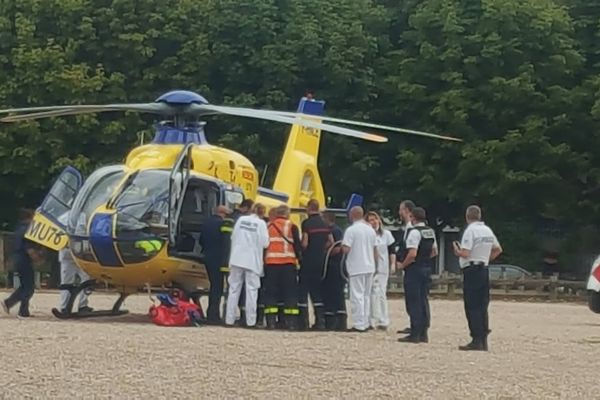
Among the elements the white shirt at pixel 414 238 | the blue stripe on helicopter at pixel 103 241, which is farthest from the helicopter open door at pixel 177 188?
the white shirt at pixel 414 238

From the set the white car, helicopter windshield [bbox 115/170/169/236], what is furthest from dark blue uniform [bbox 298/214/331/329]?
the white car

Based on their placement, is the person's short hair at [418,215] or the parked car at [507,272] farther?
the parked car at [507,272]

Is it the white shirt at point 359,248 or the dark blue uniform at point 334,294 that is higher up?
the white shirt at point 359,248

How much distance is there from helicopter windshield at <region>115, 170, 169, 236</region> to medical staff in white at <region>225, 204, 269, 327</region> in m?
1.35

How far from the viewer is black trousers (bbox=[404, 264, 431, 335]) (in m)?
18.0

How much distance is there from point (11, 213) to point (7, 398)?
35.8 m

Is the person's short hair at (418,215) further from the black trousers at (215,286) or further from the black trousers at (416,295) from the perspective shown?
the black trousers at (215,286)

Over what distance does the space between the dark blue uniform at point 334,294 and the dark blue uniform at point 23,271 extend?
4870mm

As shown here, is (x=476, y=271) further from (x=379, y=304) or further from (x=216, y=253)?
(x=216, y=253)

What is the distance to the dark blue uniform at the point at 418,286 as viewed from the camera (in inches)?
709

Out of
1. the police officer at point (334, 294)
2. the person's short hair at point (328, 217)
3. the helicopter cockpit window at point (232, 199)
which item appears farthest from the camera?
the helicopter cockpit window at point (232, 199)

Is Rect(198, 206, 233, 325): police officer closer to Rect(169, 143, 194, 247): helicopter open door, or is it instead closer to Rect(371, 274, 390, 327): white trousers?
Rect(169, 143, 194, 247): helicopter open door

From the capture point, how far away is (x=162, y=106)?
22.2 metres

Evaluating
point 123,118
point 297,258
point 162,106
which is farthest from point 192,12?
point 297,258
